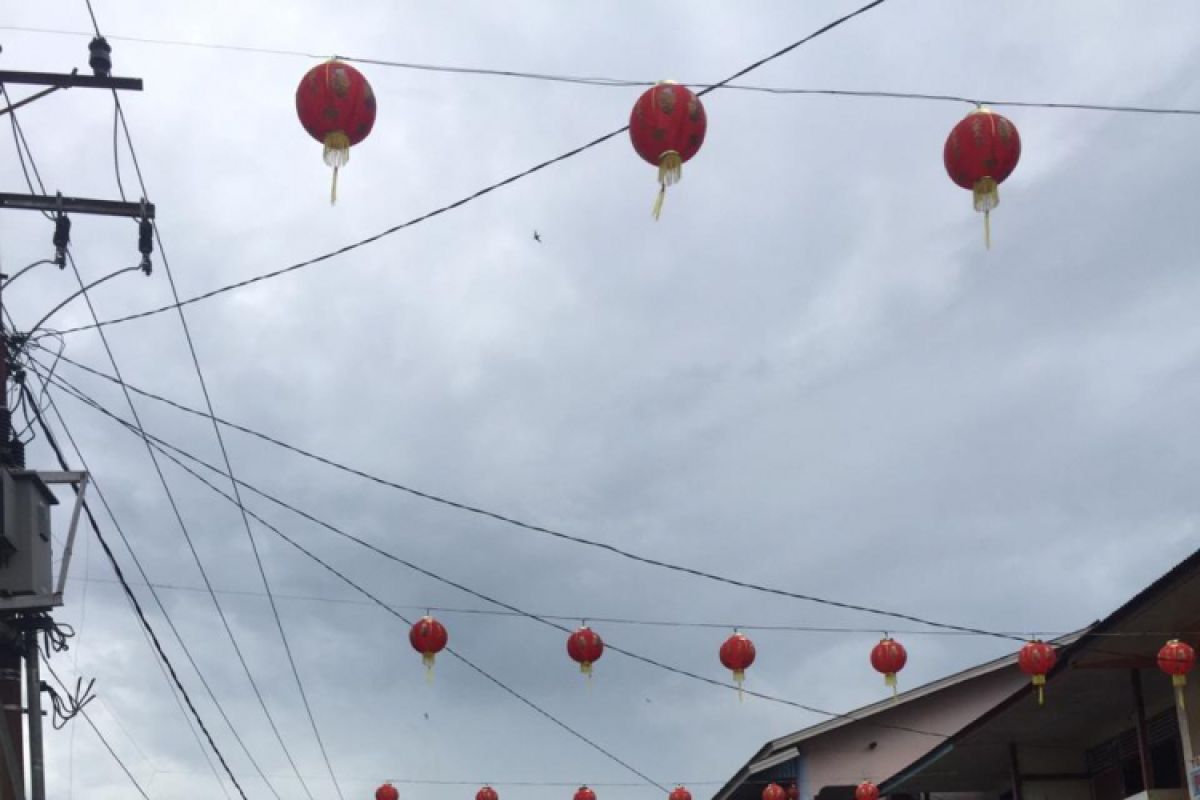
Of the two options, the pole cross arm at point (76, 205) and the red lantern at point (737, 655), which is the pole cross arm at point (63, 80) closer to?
the pole cross arm at point (76, 205)

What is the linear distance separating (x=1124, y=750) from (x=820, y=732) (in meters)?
10.8

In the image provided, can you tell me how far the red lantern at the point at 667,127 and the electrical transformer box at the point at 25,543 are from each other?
23.8ft

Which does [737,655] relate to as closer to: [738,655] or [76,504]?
[738,655]

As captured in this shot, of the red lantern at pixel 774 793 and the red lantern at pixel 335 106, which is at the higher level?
the red lantern at pixel 335 106

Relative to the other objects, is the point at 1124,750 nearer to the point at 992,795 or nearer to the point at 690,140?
the point at 992,795

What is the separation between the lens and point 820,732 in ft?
115

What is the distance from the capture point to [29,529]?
1546cm

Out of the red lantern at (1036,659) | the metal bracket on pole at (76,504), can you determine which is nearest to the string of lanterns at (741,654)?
the red lantern at (1036,659)

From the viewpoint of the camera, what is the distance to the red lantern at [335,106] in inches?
484

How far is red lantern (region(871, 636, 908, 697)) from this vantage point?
24.2 metres

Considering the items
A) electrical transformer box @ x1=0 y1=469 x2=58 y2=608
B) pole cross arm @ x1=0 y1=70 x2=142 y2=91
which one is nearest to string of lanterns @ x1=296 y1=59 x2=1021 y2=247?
pole cross arm @ x1=0 y1=70 x2=142 y2=91

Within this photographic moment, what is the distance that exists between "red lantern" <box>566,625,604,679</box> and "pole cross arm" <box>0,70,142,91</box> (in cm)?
1032

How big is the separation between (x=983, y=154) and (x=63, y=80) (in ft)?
28.5

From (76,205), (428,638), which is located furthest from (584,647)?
(76,205)
